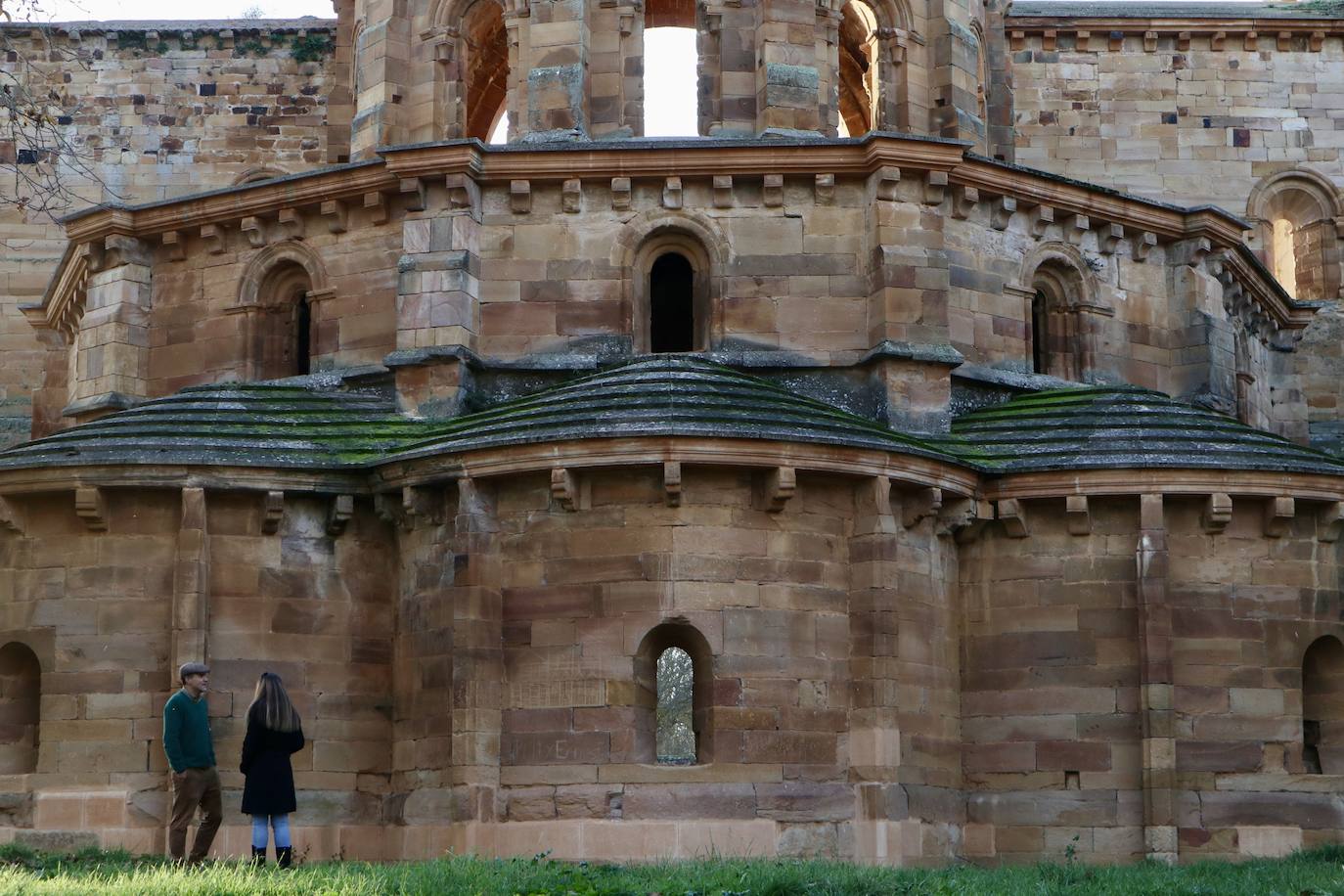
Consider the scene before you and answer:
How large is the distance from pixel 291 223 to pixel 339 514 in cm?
471

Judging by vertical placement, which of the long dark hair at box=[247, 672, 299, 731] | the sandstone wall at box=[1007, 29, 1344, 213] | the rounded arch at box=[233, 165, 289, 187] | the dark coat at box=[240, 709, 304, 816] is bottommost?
the dark coat at box=[240, 709, 304, 816]

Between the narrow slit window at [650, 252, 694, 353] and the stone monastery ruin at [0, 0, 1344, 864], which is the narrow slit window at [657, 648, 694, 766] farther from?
the stone monastery ruin at [0, 0, 1344, 864]

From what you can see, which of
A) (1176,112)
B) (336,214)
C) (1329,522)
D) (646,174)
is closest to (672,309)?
(646,174)

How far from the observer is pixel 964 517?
75.7ft

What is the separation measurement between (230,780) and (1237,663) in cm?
1089

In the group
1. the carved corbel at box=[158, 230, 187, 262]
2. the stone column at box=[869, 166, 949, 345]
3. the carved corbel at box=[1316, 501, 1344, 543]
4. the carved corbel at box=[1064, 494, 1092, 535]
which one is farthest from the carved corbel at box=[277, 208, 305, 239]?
the carved corbel at box=[1316, 501, 1344, 543]

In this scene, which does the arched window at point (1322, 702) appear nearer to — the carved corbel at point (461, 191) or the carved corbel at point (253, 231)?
the carved corbel at point (461, 191)

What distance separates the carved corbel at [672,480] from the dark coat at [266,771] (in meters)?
4.48

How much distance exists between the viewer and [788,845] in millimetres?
20828

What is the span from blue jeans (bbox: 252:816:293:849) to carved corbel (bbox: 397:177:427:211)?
8.24 metres

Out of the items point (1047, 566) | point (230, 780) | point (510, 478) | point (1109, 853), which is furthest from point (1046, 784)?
point (230, 780)

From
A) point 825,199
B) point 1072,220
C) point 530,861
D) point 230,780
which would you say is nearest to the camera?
point 530,861

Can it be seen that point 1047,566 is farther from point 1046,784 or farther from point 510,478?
point 510,478

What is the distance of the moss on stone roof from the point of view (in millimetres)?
23062
